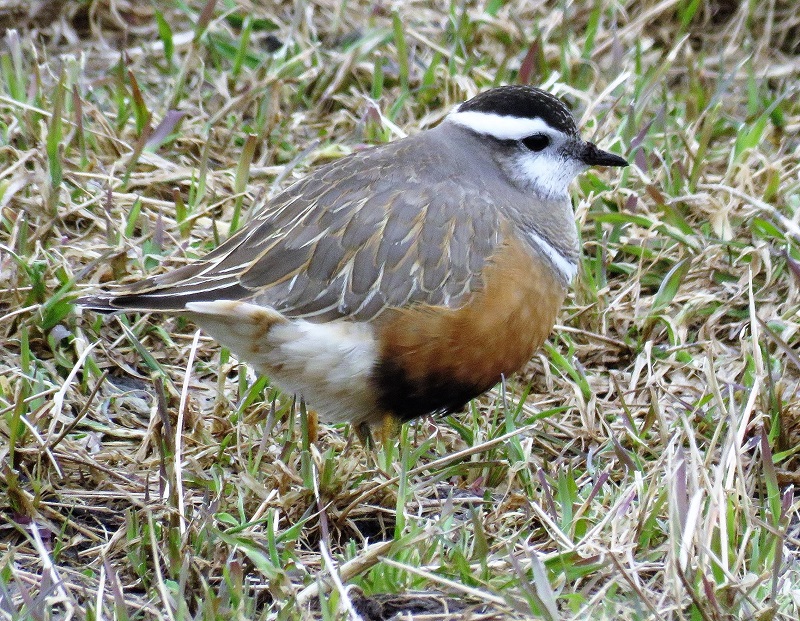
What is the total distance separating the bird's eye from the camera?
4.88 metres

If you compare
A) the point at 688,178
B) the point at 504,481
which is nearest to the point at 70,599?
the point at 504,481

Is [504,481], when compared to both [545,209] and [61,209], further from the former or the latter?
[61,209]

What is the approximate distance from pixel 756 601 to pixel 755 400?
1.21 meters

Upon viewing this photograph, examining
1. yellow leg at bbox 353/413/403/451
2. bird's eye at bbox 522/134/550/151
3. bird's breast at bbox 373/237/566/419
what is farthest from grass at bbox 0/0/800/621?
bird's eye at bbox 522/134/550/151

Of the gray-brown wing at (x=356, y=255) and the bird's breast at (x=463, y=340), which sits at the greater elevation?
the gray-brown wing at (x=356, y=255)

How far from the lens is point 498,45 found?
7039mm

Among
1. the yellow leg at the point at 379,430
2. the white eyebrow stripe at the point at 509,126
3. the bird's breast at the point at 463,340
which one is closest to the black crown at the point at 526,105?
the white eyebrow stripe at the point at 509,126

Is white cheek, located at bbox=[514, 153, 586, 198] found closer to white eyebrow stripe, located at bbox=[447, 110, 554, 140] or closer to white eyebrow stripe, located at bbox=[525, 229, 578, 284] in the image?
white eyebrow stripe, located at bbox=[447, 110, 554, 140]

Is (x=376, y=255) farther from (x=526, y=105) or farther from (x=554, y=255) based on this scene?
(x=526, y=105)

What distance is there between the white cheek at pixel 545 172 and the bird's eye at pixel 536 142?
28 mm

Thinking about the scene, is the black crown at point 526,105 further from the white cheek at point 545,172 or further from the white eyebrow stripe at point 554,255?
the white eyebrow stripe at point 554,255

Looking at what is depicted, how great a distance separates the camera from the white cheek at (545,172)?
16.0 ft

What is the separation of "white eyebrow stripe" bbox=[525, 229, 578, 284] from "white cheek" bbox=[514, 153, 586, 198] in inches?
11.0

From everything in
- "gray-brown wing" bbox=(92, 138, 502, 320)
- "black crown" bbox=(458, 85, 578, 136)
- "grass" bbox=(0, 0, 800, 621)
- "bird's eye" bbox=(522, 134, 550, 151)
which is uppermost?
"black crown" bbox=(458, 85, 578, 136)
